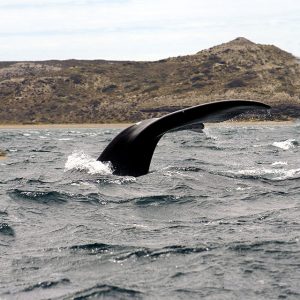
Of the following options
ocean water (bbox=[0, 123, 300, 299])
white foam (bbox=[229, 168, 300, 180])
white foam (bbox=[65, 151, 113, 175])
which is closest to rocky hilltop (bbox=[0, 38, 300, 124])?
white foam (bbox=[229, 168, 300, 180])

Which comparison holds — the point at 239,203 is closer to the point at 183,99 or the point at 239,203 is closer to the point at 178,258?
the point at 178,258

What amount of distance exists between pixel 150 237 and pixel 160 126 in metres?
4.90

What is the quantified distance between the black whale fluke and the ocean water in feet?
3.32

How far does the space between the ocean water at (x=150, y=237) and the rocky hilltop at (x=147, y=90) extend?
134452 millimetres

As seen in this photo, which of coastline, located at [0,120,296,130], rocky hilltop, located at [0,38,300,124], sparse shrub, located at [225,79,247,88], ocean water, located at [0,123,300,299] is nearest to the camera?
ocean water, located at [0,123,300,299]

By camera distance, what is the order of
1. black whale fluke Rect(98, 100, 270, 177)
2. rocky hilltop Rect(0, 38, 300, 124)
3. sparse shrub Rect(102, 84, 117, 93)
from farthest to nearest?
sparse shrub Rect(102, 84, 117, 93)
rocky hilltop Rect(0, 38, 300, 124)
black whale fluke Rect(98, 100, 270, 177)

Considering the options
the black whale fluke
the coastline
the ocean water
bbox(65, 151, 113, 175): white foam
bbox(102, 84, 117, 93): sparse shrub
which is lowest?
the coastline

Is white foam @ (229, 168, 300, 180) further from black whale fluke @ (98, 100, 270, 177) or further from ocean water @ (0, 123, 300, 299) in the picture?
black whale fluke @ (98, 100, 270, 177)

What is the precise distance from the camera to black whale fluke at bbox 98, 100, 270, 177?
16469mm

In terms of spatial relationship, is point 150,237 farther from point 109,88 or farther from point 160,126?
point 109,88

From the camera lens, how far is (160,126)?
1695cm

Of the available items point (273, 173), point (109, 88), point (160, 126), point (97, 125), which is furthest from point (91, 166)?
point (109, 88)

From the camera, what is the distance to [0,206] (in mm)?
17141

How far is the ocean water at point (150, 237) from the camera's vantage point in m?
9.73
